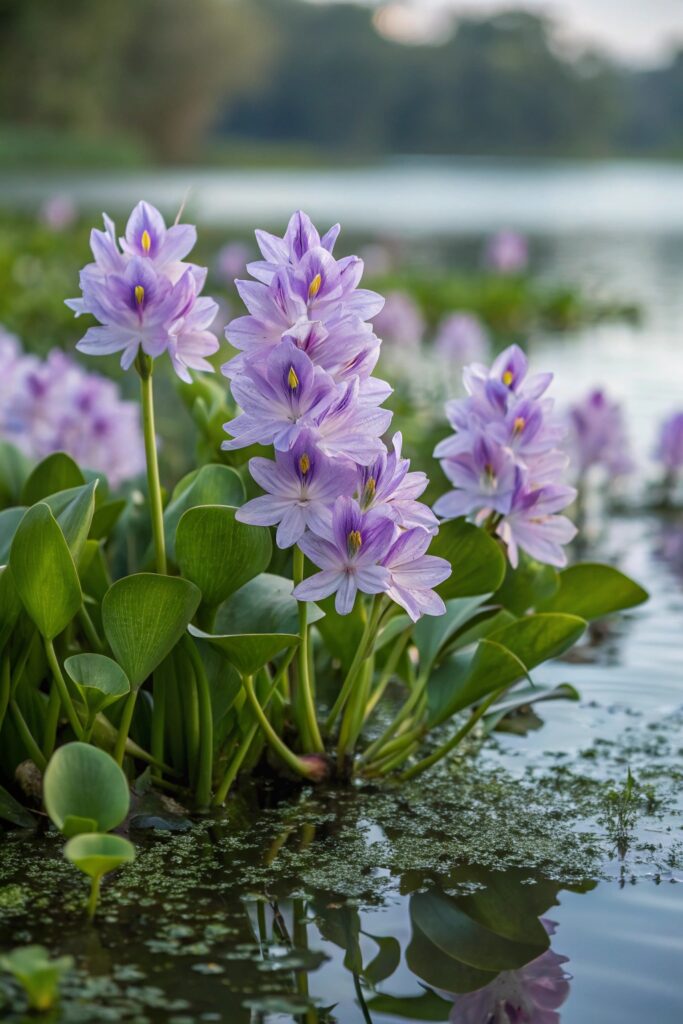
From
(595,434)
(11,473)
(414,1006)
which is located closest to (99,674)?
(414,1006)

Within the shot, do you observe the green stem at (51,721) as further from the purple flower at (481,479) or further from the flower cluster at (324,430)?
the purple flower at (481,479)

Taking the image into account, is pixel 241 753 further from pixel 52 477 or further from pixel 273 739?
pixel 52 477

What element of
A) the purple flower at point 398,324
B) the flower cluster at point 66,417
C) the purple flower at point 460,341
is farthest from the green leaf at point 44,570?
the purple flower at point 398,324

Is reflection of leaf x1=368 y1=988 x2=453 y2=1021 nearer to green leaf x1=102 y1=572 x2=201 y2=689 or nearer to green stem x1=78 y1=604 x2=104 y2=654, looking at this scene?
green leaf x1=102 y1=572 x2=201 y2=689

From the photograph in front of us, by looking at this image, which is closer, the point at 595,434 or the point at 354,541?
the point at 354,541

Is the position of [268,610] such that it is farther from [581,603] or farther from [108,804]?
[581,603]
